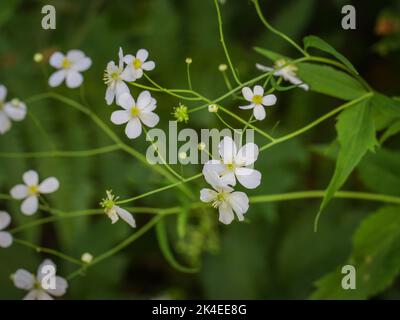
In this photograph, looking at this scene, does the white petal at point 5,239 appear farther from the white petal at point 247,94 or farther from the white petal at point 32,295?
the white petal at point 247,94

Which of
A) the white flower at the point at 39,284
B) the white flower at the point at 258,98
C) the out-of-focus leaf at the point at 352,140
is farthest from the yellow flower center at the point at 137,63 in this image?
the white flower at the point at 39,284

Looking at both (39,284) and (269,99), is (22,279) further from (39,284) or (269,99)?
(269,99)

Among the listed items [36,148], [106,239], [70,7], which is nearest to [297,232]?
[106,239]

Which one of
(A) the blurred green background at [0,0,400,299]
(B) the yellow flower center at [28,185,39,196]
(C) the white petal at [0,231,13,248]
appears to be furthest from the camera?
(A) the blurred green background at [0,0,400,299]

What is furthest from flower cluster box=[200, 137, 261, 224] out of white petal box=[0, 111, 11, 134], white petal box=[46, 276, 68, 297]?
white petal box=[0, 111, 11, 134]

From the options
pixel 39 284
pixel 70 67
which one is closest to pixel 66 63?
pixel 70 67

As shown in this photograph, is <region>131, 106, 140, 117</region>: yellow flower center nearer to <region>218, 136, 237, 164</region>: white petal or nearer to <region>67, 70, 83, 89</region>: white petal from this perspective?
<region>218, 136, 237, 164</region>: white petal
